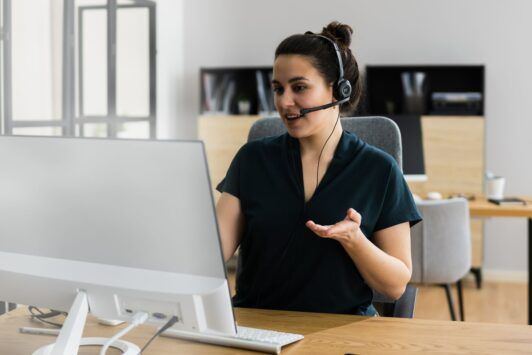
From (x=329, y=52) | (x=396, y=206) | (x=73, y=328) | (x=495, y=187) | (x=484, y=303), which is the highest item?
(x=329, y=52)

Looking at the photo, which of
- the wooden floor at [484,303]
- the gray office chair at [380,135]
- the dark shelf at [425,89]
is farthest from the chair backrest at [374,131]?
the dark shelf at [425,89]

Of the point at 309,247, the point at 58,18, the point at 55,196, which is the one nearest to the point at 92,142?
the point at 55,196

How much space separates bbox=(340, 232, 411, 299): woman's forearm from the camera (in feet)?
4.86

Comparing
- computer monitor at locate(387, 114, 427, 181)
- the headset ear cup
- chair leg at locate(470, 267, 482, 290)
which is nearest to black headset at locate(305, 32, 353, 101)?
the headset ear cup

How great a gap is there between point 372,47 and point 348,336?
13.5 feet

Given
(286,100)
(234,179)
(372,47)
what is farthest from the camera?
(372,47)

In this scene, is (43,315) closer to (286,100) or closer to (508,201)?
(286,100)

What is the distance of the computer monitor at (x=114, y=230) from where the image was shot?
1.05 m

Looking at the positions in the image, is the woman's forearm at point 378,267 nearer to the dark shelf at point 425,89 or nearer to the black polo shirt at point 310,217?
the black polo shirt at point 310,217

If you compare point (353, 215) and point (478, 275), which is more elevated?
point (353, 215)

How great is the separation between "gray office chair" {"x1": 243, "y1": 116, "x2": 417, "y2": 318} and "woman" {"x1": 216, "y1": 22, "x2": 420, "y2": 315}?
0.16 metres

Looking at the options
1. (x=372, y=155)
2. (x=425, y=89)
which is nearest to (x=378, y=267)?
(x=372, y=155)

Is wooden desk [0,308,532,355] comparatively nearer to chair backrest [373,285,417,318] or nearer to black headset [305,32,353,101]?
chair backrest [373,285,417,318]

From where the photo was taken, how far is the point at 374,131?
1.92 meters
